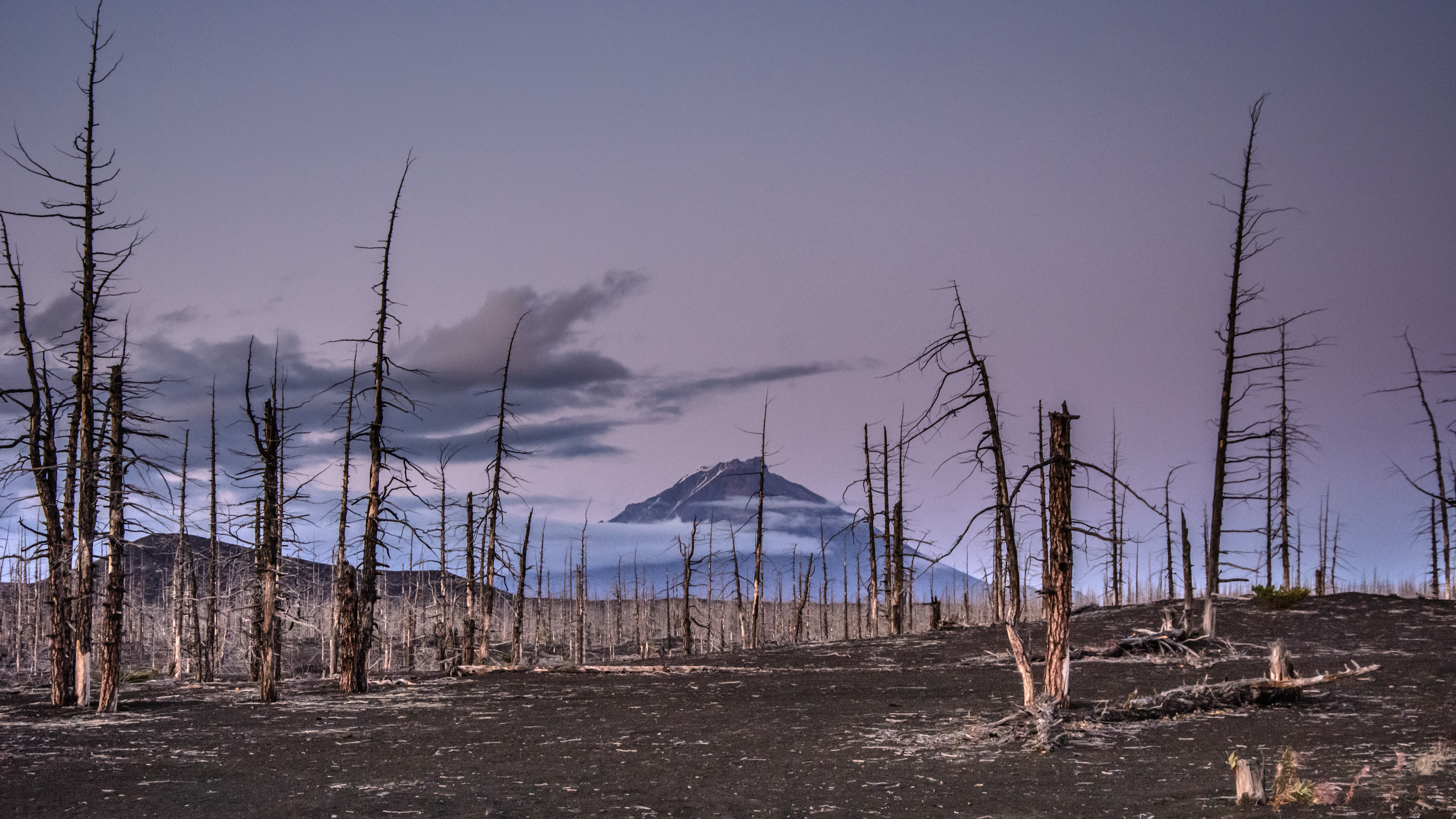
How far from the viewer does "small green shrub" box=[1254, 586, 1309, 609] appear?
34.6 m

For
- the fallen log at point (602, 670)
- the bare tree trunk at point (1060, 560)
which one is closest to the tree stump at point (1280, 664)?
the bare tree trunk at point (1060, 560)

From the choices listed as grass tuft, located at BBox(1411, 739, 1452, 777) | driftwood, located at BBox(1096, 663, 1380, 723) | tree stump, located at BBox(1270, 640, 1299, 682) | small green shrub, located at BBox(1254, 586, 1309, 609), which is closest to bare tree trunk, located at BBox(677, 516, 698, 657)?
small green shrub, located at BBox(1254, 586, 1309, 609)

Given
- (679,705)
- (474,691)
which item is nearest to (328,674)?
(474,691)

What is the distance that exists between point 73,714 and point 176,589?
29897 millimetres

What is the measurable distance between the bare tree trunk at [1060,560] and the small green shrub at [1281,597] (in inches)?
935

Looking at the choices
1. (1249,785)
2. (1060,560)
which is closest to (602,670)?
(1060,560)

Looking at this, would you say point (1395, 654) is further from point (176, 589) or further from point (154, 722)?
point (176, 589)

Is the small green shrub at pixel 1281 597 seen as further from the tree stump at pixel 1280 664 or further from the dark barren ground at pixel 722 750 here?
the tree stump at pixel 1280 664

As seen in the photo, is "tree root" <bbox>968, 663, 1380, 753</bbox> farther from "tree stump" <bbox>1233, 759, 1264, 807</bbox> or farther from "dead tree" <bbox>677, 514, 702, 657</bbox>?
"dead tree" <bbox>677, 514, 702, 657</bbox>

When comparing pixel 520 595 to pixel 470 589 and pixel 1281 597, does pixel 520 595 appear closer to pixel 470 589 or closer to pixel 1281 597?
pixel 470 589

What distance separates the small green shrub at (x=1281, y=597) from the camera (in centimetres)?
3462

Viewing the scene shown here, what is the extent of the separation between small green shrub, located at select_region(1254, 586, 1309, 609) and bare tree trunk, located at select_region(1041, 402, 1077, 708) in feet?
77.9

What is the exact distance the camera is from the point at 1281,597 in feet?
114

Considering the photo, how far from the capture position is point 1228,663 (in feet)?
79.9
